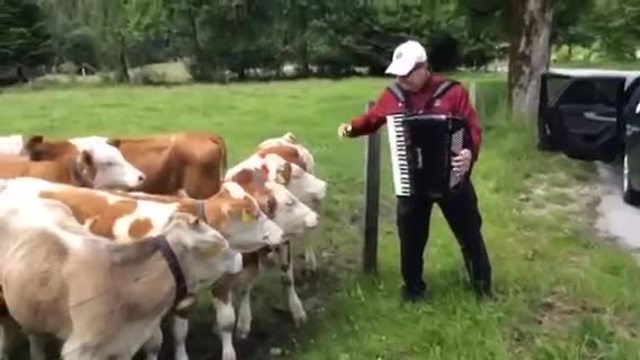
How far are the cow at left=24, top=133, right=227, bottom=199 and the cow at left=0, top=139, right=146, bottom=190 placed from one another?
0.14 m

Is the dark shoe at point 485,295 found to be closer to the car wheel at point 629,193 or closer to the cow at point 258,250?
the cow at point 258,250

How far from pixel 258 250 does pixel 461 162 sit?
5.34ft

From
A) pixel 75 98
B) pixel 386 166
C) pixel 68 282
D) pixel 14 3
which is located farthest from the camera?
pixel 14 3

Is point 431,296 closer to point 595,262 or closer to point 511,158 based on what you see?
point 595,262

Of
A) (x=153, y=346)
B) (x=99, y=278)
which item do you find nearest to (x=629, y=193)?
(x=153, y=346)

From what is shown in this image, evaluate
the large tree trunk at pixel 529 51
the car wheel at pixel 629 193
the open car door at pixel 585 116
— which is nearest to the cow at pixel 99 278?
the car wheel at pixel 629 193

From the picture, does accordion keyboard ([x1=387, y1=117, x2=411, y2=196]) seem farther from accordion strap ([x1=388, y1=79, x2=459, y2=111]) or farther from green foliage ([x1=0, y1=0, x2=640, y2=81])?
green foliage ([x1=0, y1=0, x2=640, y2=81])

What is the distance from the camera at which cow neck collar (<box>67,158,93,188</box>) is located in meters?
8.75

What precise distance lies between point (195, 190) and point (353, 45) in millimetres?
36431

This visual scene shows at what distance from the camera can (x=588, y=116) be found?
1591cm

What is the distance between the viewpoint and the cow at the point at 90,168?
8664mm

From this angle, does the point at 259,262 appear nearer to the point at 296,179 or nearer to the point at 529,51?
the point at 296,179

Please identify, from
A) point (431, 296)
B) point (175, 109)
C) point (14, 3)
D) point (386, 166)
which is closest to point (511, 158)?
point (386, 166)

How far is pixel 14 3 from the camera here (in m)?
44.7
